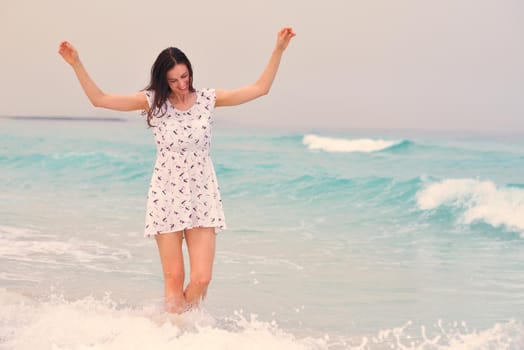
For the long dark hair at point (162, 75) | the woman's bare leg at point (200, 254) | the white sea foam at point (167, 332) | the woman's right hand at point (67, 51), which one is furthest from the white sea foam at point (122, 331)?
the woman's right hand at point (67, 51)

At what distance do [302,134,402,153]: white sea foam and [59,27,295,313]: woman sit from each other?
1119 cm

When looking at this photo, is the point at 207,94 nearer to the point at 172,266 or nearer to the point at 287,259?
the point at 172,266

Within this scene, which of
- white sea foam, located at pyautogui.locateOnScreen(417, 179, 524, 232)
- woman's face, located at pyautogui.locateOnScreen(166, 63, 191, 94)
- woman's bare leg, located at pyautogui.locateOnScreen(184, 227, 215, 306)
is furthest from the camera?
white sea foam, located at pyautogui.locateOnScreen(417, 179, 524, 232)

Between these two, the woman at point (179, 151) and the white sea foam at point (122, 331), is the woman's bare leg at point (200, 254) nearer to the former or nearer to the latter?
the woman at point (179, 151)

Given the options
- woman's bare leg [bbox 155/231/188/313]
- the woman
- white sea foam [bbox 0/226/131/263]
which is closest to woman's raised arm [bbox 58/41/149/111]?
the woman

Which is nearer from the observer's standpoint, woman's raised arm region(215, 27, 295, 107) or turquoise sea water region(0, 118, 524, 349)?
woman's raised arm region(215, 27, 295, 107)

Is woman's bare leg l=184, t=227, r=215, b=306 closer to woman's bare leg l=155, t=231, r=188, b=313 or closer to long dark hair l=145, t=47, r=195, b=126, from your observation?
woman's bare leg l=155, t=231, r=188, b=313

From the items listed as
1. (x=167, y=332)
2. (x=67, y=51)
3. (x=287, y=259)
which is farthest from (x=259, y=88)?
(x=287, y=259)

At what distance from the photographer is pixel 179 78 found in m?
2.87

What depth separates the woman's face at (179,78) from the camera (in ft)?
9.41

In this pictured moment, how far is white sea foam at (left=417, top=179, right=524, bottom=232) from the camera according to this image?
292 inches

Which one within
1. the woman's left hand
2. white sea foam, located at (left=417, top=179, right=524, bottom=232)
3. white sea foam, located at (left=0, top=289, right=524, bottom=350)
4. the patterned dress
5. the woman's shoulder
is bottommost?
white sea foam, located at (left=417, top=179, right=524, bottom=232)

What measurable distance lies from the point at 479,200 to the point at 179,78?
6304 millimetres

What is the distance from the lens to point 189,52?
1273 cm
